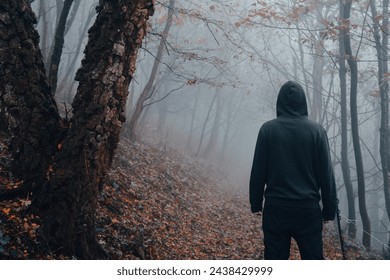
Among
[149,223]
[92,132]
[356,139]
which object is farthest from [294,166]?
[356,139]

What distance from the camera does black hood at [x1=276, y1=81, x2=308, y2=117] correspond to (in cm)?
360

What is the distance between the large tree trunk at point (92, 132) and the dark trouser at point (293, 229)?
1.78m

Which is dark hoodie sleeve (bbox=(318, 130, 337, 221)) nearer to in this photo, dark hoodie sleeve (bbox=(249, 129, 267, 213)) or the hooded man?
the hooded man

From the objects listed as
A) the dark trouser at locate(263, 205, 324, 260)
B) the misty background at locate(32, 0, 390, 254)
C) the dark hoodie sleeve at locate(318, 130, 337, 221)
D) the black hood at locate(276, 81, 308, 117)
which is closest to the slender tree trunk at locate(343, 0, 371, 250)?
the misty background at locate(32, 0, 390, 254)

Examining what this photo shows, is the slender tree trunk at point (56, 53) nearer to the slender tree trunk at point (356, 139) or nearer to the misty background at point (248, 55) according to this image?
the misty background at point (248, 55)

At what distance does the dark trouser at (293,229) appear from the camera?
3.35 m

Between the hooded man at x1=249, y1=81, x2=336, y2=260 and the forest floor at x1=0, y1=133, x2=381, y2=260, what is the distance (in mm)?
1828

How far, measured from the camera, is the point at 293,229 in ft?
11.1

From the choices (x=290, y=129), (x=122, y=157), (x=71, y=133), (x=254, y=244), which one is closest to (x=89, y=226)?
(x=71, y=133)

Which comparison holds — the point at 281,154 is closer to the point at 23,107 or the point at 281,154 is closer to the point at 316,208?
the point at 316,208

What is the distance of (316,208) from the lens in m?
3.40

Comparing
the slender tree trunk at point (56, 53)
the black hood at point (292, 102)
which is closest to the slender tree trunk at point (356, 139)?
the black hood at point (292, 102)

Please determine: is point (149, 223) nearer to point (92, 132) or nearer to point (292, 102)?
point (92, 132)

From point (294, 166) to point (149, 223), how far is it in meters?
3.41
